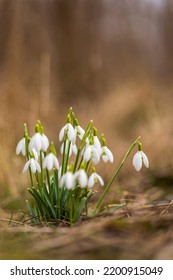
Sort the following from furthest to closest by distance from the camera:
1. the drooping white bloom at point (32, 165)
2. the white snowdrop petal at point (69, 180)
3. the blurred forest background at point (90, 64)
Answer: the blurred forest background at point (90, 64) → the drooping white bloom at point (32, 165) → the white snowdrop petal at point (69, 180)

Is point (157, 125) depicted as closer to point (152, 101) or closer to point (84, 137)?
point (152, 101)

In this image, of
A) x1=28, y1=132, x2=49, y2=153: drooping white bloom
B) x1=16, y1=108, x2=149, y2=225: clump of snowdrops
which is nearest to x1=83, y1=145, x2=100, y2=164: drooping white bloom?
x1=16, y1=108, x2=149, y2=225: clump of snowdrops

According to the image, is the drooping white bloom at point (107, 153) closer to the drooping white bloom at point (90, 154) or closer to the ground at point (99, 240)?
the drooping white bloom at point (90, 154)

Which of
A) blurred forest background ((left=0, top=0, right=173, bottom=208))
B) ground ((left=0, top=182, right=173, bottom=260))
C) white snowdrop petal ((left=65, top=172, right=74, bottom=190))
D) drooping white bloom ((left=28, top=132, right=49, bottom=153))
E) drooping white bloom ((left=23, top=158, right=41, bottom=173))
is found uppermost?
blurred forest background ((left=0, top=0, right=173, bottom=208))

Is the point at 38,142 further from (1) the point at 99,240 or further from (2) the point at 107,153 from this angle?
(1) the point at 99,240

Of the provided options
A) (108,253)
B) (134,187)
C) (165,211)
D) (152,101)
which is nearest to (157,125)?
(152,101)

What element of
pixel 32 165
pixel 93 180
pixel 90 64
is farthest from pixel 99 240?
pixel 90 64

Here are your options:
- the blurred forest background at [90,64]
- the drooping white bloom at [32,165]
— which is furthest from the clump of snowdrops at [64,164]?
the blurred forest background at [90,64]

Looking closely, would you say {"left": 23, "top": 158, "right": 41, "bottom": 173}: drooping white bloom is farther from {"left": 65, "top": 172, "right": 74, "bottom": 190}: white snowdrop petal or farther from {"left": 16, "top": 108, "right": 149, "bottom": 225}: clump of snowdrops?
{"left": 65, "top": 172, "right": 74, "bottom": 190}: white snowdrop petal
